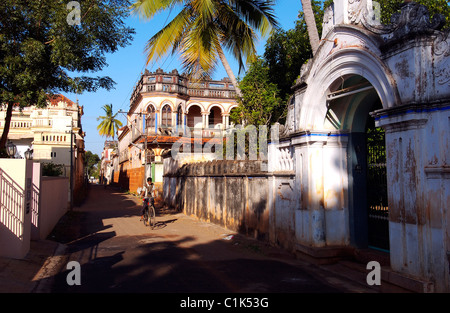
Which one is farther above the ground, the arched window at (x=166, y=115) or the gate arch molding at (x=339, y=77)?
the arched window at (x=166, y=115)

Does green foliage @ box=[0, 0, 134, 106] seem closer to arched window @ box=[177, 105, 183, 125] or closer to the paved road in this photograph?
the paved road

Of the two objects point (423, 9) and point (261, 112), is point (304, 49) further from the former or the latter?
point (423, 9)

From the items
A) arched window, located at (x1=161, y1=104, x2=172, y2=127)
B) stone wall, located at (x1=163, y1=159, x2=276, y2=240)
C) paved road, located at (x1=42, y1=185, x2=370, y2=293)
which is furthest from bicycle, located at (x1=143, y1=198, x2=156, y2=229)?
arched window, located at (x1=161, y1=104, x2=172, y2=127)

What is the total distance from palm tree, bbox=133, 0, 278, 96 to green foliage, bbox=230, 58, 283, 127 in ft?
1.69

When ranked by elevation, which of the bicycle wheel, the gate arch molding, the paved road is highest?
the gate arch molding

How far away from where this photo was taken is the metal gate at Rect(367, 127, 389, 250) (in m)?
7.63

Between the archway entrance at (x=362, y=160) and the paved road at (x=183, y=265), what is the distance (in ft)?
4.75

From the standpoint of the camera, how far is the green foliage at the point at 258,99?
1434cm

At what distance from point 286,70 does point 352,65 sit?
8.85 m

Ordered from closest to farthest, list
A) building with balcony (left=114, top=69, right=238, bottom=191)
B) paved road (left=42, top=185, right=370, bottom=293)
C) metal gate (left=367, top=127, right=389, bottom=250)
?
paved road (left=42, top=185, right=370, bottom=293) < metal gate (left=367, top=127, right=389, bottom=250) < building with balcony (left=114, top=69, right=238, bottom=191)

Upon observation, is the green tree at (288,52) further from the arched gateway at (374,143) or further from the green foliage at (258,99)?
the arched gateway at (374,143)

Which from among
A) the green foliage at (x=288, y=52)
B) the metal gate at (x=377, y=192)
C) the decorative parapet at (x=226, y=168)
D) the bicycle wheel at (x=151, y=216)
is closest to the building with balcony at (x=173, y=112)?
the decorative parapet at (x=226, y=168)

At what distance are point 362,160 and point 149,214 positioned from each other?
8.62m
